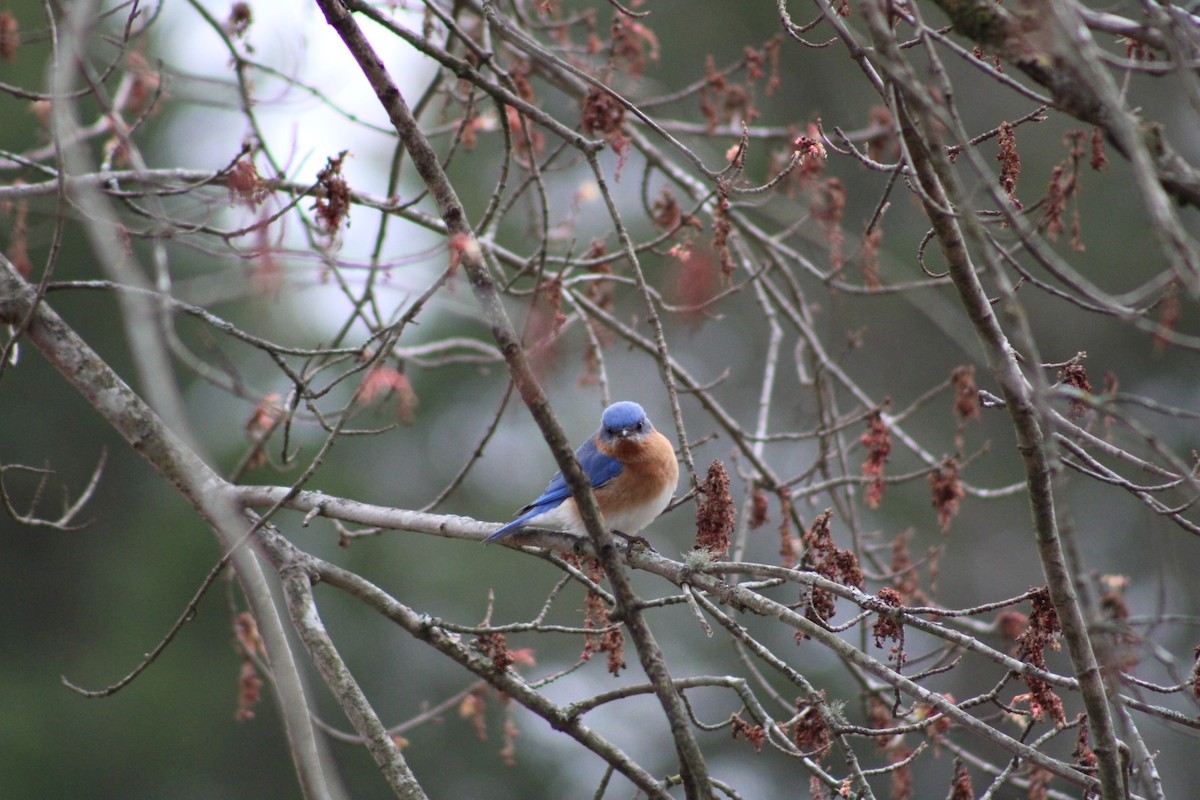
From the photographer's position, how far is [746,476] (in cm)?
396

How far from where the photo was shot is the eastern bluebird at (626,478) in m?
4.32

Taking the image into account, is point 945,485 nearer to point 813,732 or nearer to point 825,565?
point 825,565

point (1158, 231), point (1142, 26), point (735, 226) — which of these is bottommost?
point (1158, 231)

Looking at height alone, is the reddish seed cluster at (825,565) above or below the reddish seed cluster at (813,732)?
above

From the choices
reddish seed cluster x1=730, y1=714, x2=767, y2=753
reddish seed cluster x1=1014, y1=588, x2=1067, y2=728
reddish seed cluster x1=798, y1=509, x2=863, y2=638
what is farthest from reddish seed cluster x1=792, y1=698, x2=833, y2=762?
reddish seed cluster x1=1014, y1=588, x2=1067, y2=728

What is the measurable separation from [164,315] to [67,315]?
7.69 meters

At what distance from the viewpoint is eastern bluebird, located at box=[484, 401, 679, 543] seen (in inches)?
170

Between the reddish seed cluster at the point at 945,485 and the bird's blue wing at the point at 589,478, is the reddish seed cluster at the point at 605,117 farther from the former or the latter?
the reddish seed cluster at the point at 945,485

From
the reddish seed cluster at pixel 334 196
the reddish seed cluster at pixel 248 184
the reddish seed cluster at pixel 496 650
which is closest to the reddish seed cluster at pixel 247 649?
the reddish seed cluster at pixel 496 650

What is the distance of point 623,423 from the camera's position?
14.6 ft

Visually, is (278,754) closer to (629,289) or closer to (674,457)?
(629,289)

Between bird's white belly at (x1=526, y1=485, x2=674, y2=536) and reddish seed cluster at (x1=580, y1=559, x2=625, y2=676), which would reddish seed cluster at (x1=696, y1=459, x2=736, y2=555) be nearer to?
reddish seed cluster at (x1=580, y1=559, x2=625, y2=676)

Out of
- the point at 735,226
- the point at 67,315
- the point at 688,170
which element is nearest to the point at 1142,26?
the point at 735,226

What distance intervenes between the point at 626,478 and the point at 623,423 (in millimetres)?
226
